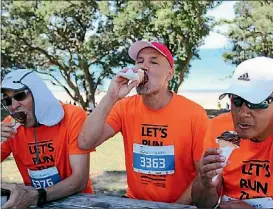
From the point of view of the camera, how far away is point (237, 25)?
22.8 metres

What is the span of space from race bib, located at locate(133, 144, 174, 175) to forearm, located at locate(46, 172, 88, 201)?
418 mm

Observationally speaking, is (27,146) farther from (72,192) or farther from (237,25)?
(237,25)

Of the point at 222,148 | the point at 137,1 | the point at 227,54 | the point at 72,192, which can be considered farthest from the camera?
the point at 227,54

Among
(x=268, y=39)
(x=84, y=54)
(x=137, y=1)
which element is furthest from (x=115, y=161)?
(x=268, y=39)

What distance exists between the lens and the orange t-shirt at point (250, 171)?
234cm

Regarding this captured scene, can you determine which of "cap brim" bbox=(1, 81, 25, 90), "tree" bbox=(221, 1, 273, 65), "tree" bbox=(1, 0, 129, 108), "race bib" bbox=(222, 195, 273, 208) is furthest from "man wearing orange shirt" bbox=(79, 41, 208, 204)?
"tree" bbox=(221, 1, 273, 65)

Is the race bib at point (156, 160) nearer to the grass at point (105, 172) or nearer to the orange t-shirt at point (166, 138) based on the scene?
the orange t-shirt at point (166, 138)

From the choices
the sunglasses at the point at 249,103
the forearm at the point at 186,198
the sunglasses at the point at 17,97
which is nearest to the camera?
the sunglasses at the point at 249,103

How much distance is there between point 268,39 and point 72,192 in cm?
2036

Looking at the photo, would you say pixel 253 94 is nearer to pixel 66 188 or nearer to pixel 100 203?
pixel 100 203

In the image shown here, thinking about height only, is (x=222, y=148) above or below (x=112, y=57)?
below

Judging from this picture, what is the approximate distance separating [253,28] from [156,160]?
20228 millimetres

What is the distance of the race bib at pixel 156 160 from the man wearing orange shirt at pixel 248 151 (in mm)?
577

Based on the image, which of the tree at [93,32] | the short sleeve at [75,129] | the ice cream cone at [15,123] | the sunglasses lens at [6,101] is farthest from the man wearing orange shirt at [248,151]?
the tree at [93,32]
